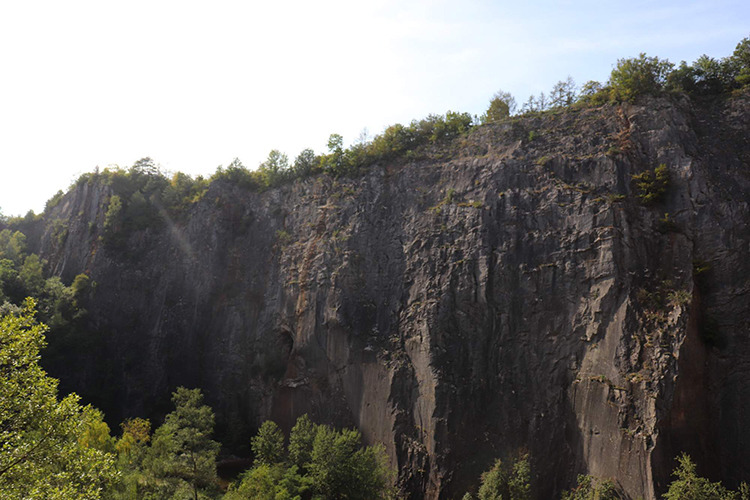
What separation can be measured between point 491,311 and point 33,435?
21598 mm

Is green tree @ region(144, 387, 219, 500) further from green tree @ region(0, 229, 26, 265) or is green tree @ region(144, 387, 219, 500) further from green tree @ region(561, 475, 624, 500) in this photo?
green tree @ region(0, 229, 26, 265)

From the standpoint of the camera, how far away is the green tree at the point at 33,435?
11047 mm

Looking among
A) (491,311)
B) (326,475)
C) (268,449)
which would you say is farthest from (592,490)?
(268,449)

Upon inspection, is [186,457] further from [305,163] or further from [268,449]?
[305,163]

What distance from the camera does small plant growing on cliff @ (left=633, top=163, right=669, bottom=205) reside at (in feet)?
81.8

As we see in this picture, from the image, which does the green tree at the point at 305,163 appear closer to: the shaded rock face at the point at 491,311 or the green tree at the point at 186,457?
the shaded rock face at the point at 491,311

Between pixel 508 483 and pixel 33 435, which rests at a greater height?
pixel 33 435

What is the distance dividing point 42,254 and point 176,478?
3718cm

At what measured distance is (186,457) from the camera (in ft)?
86.0

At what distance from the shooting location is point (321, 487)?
23.9 meters

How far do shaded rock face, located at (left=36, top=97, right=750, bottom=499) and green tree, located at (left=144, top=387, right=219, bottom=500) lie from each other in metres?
7.38

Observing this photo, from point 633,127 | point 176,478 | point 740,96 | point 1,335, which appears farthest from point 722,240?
point 176,478

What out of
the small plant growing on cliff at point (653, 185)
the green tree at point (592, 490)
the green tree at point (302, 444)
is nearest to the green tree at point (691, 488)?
the green tree at point (592, 490)

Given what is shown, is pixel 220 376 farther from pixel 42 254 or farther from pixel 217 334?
pixel 42 254
